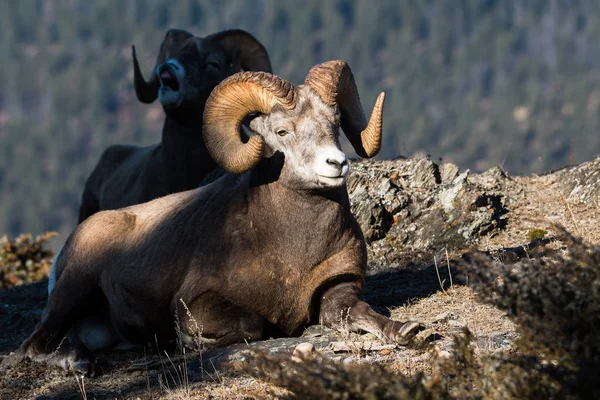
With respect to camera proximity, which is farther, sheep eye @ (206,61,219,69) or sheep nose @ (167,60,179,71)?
sheep eye @ (206,61,219,69)

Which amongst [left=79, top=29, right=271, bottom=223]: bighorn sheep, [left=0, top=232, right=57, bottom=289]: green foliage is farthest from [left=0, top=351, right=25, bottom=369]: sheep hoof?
[left=0, top=232, right=57, bottom=289]: green foliage

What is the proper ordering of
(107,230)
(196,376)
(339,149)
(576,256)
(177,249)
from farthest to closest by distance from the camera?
(107,230) < (177,249) < (339,149) < (196,376) < (576,256)

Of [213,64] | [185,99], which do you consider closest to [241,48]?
[213,64]

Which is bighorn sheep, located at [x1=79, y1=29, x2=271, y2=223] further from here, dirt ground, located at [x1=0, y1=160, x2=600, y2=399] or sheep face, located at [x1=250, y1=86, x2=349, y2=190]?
sheep face, located at [x1=250, y1=86, x2=349, y2=190]

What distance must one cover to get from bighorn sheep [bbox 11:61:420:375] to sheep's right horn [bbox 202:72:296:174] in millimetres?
11

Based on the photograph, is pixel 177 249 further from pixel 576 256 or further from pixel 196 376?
pixel 576 256

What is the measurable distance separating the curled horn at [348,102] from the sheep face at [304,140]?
0.10 m

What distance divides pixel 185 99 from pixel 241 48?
1.40 m

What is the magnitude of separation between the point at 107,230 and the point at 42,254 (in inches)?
352

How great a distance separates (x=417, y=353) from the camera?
7.05 m

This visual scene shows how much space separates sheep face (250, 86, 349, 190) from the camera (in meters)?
8.08

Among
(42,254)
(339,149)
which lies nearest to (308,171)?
(339,149)

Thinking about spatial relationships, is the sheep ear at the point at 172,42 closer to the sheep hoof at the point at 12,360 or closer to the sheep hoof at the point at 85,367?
the sheep hoof at the point at 12,360

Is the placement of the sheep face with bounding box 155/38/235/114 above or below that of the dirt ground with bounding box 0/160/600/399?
above
